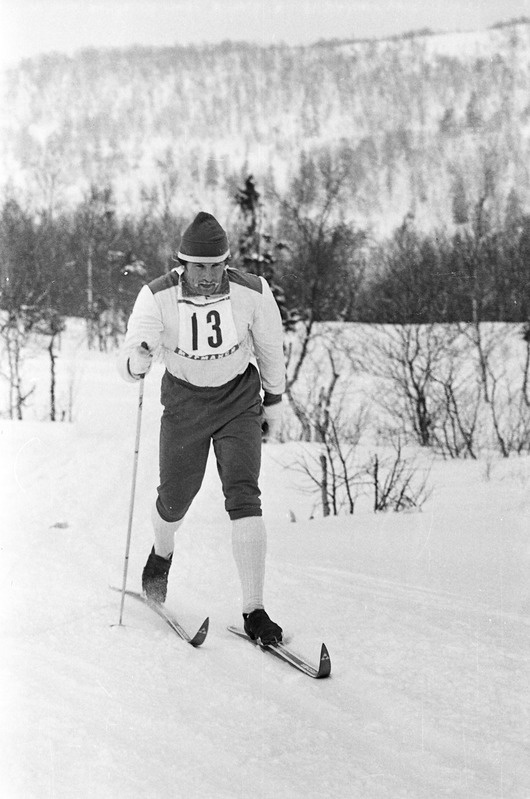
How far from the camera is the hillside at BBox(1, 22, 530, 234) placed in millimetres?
48375

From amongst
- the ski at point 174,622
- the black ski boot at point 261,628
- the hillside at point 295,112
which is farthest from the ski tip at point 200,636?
the hillside at point 295,112

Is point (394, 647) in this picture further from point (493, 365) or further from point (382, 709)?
point (493, 365)

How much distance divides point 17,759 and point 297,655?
108cm

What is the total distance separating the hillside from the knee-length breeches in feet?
138

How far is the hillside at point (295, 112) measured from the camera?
4838 centimetres

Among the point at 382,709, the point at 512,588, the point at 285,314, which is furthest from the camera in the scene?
the point at 285,314

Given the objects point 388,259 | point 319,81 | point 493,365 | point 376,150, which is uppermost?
point 319,81

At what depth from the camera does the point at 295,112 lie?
6394cm

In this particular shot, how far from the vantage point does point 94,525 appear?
491 cm

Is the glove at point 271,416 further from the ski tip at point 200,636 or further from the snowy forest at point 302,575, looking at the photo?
the ski tip at point 200,636

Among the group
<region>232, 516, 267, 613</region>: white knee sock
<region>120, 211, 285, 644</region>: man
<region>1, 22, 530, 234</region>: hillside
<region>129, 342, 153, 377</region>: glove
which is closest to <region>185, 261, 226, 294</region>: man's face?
<region>120, 211, 285, 644</region>: man

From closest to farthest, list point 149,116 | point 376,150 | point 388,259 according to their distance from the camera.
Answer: point 388,259, point 376,150, point 149,116

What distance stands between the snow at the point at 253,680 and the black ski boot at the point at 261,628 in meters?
0.06

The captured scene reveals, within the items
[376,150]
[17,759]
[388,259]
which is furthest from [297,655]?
[376,150]
